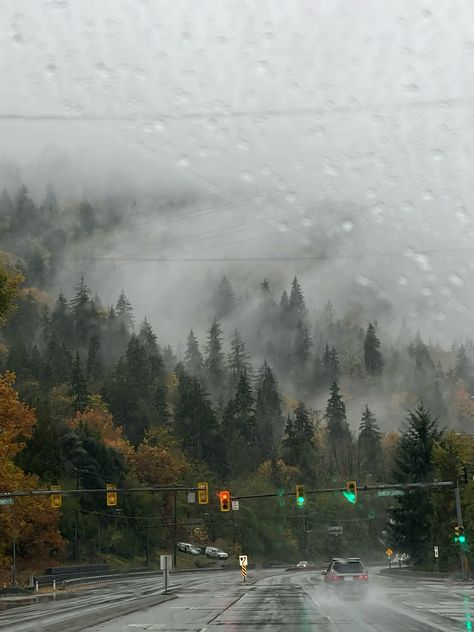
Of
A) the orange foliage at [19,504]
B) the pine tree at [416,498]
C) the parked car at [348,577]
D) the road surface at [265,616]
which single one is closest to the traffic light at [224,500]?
the parked car at [348,577]

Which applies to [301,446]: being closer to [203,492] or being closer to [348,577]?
[203,492]

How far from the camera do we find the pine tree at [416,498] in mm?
72438

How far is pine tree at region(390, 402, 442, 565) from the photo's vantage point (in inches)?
2852

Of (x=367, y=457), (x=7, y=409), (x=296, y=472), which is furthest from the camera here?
(x=367, y=457)

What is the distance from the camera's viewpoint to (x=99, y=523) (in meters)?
96.3

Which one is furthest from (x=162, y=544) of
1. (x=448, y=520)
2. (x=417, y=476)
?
(x=448, y=520)

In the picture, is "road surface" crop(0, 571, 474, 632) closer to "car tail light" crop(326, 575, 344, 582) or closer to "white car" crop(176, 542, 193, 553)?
"car tail light" crop(326, 575, 344, 582)

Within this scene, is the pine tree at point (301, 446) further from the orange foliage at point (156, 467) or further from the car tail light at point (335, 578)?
the car tail light at point (335, 578)

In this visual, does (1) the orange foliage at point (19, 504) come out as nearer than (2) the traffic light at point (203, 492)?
No

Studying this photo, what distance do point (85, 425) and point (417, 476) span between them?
198 ft

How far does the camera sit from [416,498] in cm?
7319

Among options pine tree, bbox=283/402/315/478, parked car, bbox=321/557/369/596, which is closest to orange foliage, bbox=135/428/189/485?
pine tree, bbox=283/402/315/478

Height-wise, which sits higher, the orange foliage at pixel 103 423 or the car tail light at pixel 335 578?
the orange foliage at pixel 103 423

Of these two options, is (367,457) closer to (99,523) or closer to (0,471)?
(99,523)
